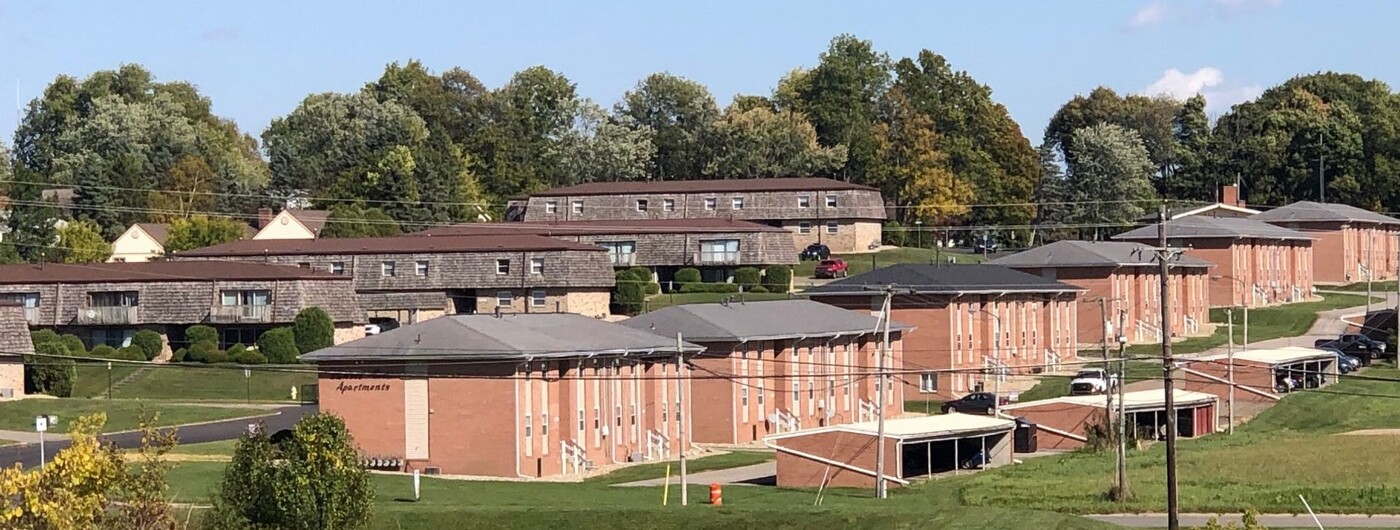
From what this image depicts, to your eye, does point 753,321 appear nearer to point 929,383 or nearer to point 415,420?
point 929,383

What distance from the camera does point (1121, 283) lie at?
114m

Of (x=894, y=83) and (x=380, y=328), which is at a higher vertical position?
(x=894, y=83)

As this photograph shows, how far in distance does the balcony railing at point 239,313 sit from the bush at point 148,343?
3.23m

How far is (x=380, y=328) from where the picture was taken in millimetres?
110625

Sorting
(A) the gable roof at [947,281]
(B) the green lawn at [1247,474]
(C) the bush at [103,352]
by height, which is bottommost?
(B) the green lawn at [1247,474]

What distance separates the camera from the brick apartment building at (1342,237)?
462 feet

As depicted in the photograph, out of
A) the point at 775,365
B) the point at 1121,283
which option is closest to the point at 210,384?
the point at 775,365

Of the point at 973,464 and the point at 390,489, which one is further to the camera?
the point at 973,464

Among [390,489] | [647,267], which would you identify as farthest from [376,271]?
[390,489]

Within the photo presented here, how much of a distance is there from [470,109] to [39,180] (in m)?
44.6

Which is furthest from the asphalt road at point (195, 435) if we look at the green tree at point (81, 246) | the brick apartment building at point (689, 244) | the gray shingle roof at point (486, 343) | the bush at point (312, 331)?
the green tree at point (81, 246)

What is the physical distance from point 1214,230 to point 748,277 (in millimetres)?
27011

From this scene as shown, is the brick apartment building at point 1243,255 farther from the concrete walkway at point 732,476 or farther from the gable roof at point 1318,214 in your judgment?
the concrete walkway at point 732,476

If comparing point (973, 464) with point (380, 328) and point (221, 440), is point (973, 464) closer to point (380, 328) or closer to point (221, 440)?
point (221, 440)
